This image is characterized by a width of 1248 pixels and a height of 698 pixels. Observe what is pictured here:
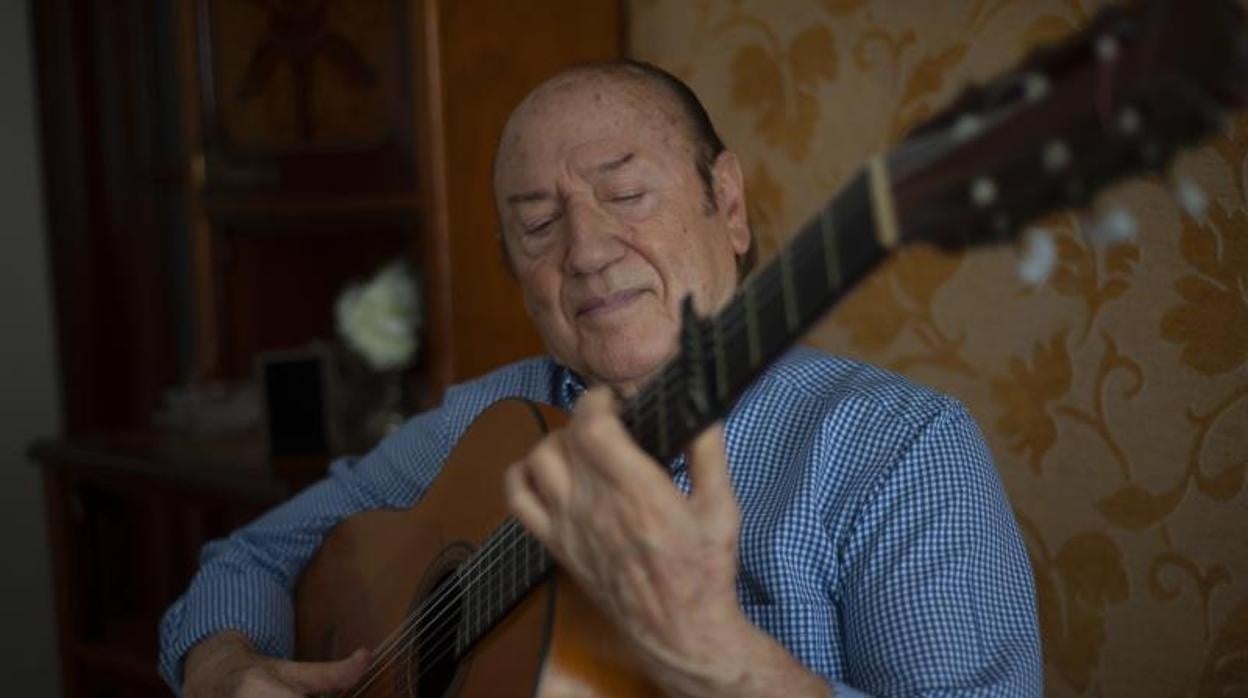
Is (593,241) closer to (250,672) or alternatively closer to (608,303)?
(608,303)

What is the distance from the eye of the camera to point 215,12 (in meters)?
1.86

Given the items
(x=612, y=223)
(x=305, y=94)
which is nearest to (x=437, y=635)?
(x=612, y=223)

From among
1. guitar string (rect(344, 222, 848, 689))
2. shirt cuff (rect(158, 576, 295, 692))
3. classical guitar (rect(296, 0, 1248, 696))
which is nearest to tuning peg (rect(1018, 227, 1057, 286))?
classical guitar (rect(296, 0, 1248, 696))

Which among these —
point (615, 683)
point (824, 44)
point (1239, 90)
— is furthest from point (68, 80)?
point (1239, 90)

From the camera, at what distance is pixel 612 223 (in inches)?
41.3

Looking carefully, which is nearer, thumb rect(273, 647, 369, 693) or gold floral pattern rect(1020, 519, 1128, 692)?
thumb rect(273, 647, 369, 693)

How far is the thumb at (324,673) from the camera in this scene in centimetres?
104

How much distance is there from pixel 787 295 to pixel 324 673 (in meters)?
0.63

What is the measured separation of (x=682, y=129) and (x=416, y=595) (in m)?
0.46

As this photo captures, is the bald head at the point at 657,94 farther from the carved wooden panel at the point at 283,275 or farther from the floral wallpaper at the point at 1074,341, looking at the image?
the carved wooden panel at the point at 283,275

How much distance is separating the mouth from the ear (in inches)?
5.2

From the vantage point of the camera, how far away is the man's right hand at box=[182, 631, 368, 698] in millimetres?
1045

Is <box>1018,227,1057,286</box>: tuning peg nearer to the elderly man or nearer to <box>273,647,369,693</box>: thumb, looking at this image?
the elderly man

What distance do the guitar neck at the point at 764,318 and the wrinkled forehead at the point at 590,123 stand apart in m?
0.37
